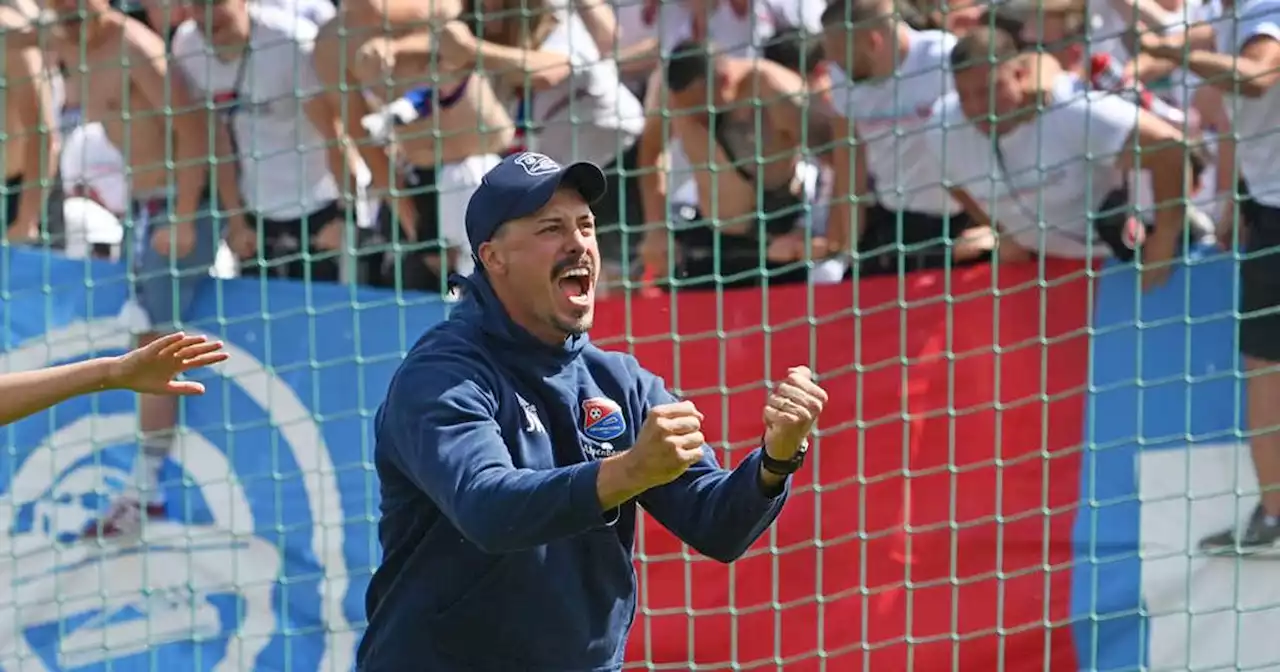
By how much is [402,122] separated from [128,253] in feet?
3.05

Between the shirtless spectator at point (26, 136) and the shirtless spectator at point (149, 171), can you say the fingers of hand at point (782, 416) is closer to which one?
the shirtless spectator at point (149, 171)

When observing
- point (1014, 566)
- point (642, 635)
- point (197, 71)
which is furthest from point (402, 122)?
point (1014, 566)

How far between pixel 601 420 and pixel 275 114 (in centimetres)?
313

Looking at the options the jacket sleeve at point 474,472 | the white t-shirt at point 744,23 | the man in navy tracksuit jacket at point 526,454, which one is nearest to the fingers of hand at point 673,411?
the jacket sleeve at point 474,472

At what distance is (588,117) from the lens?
5797mm

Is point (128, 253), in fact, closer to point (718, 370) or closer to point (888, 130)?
point (718, 370)

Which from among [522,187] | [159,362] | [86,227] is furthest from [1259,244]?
[86,227]

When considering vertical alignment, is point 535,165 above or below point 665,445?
above

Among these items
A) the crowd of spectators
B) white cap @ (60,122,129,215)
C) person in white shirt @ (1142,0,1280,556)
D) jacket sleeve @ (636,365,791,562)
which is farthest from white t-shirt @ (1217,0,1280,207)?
white cap @ (60,122,129,215)

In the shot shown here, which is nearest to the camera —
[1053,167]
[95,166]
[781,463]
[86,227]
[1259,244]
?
[781,463]

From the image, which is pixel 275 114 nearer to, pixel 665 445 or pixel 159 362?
pixel 159 362

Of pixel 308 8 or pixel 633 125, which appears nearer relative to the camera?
pixel 633 125

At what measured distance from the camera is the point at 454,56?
5.80 metres

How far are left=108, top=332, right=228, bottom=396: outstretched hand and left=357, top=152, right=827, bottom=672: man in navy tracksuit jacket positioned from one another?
1.03 ft
